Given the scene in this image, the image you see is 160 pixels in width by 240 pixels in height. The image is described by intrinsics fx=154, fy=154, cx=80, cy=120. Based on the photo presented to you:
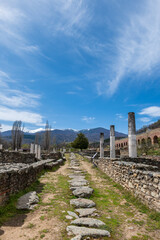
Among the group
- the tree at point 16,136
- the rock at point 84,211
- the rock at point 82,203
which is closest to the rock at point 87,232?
the rock at point 84,211

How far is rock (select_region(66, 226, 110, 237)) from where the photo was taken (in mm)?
3221

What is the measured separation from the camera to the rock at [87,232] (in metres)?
3.22

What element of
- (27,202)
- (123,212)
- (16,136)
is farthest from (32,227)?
(16,136)

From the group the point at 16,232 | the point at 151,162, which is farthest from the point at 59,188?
the point at 151,162

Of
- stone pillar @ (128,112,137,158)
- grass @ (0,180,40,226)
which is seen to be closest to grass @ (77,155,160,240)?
grass @ (0,180,40,226)

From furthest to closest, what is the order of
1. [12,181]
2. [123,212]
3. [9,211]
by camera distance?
[12,181], [123,212], [9,211]

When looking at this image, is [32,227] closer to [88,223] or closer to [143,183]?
[88,223]

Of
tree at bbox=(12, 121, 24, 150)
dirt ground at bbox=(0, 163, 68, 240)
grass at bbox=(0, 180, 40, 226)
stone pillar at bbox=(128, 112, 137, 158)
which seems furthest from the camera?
tree at bbox=(12, 121, 24, 150)

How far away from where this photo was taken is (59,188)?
23.6ft

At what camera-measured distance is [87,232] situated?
325cm

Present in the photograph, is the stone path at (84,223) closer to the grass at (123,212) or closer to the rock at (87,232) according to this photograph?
the rock at (87,232)

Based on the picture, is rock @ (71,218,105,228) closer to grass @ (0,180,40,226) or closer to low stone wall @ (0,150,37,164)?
grass @ (0,180,40,226)

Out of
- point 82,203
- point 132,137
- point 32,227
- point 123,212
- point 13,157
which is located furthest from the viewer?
point 13,157

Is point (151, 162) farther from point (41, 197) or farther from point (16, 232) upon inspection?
point (16, 232)
